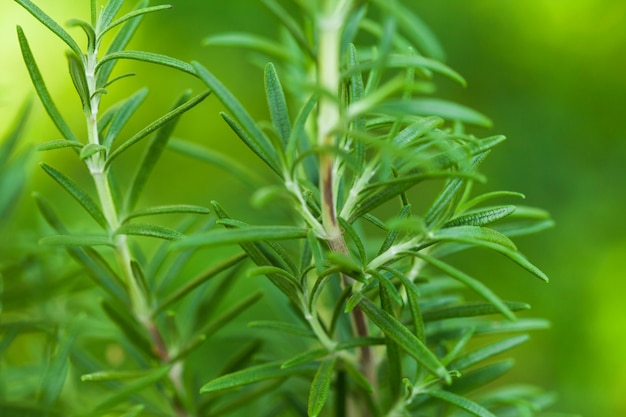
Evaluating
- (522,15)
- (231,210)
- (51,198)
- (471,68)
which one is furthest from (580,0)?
(51,198)

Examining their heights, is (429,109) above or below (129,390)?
above

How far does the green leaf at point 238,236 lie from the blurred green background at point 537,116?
746 millimetres

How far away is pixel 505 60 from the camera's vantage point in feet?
4.28

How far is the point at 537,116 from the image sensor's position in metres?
1.28

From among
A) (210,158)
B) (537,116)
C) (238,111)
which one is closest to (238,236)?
(238,111)

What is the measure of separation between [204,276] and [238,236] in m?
0.13

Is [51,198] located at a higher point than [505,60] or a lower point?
lower

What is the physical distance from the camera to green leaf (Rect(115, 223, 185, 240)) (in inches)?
16.4

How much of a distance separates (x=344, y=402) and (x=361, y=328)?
7 centimetres

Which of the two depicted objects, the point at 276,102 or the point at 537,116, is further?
the point at 537,116

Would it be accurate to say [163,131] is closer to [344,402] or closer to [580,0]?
[344,402]

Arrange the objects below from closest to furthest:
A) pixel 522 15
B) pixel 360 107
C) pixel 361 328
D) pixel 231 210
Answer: pixel 360 107 < pixel 361 328 < pixel 231 210 < pixel 522 15

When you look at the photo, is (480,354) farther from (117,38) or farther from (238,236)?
(117,38)

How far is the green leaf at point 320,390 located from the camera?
0.41 m
